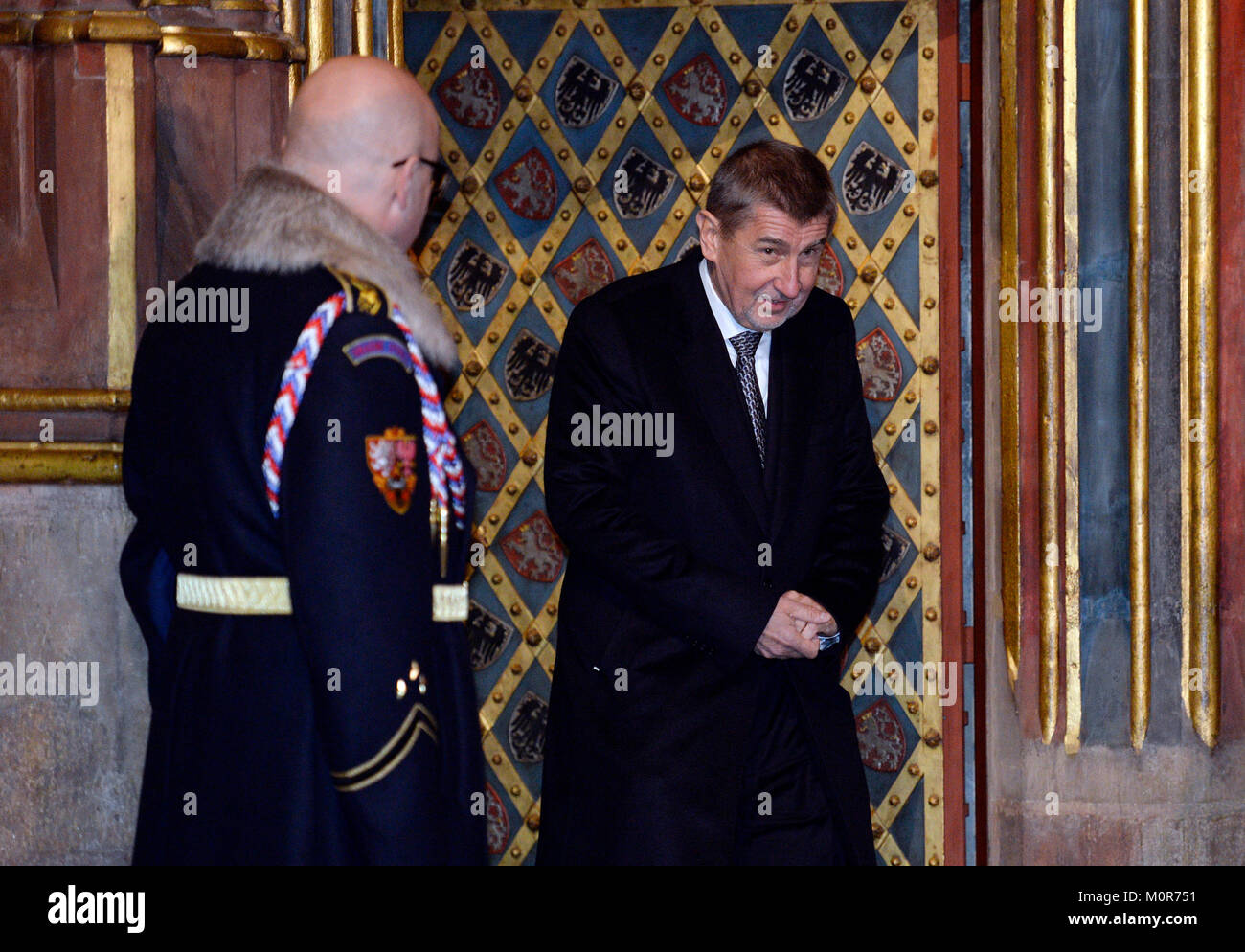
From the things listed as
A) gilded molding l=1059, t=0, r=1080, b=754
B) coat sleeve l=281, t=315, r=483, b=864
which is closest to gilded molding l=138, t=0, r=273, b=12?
→ coat sleeve l=281, t=315, r=483, b=864

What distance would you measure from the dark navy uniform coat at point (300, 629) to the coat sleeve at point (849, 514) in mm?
1087

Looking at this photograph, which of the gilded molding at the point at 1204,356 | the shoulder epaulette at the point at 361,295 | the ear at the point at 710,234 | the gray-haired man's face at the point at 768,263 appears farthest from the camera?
the gilded molding at the point at 1204,356

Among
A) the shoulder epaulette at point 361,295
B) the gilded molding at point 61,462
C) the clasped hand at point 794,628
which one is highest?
the shoulder epaulette at point 361,295

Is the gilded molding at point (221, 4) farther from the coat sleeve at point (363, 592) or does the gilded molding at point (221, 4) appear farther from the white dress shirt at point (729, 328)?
the coat sleeve at point (363, 592)

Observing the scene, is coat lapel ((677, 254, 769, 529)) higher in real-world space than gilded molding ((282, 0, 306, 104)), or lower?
lower

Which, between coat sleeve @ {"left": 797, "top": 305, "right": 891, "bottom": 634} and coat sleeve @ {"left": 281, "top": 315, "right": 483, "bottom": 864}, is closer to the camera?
coat sleeve @ {"left": 281, "top": 315, "right": 483, "bottom": 864}

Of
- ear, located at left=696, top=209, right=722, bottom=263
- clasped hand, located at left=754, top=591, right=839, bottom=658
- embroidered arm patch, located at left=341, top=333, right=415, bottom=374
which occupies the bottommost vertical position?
clasped hand, located at left=754, top=591, right=839, bottom=658

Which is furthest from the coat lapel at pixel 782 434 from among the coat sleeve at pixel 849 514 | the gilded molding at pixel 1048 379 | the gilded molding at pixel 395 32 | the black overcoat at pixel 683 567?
the gilded molding at pixel 395 32

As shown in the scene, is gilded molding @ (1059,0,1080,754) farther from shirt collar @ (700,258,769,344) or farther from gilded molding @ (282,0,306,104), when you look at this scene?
gilded molding @ (282,0,306,104)

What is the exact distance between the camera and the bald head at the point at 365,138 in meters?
2.47

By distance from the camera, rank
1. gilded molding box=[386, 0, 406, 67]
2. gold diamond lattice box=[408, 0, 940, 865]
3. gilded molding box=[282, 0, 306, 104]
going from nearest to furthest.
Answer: gilded molding box=[282, 0, 306, 104] < gilded molding box=[386, 0, 406, 67] < gold diamond lattice box=[408, 0, 940, 865]

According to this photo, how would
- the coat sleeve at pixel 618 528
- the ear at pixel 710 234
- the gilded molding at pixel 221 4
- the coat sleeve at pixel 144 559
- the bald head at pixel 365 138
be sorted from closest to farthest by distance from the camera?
1. the bald head at pixel 365 138
2. the coat sleeve at pixel 144 559
3. the coat sleeve at pixel 618 528
4. the ear at pixel 710 234
5. the gilded molding at pixel 221 4

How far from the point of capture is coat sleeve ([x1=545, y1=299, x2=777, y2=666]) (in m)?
3.21

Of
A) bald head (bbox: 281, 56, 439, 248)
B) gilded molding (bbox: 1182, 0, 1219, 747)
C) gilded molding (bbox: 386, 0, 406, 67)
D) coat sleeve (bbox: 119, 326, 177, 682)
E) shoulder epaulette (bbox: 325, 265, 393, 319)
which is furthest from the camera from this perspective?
gilded molding (bbox: 386, 0, 406, 67)
